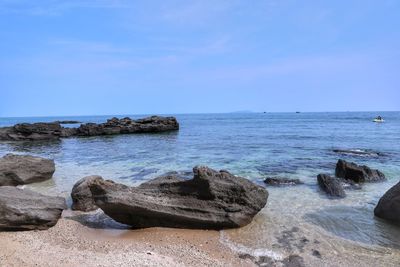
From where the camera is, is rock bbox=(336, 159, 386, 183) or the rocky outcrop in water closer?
rock bbox=(336, 159, 386, 183)

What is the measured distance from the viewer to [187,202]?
10602 millimetres

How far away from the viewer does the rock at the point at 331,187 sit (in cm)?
1432

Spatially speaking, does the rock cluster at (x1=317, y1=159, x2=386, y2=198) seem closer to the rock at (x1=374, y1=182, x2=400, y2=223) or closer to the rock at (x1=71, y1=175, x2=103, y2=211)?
the rock at (x1=374, y1=182, x2=400, y2=223)

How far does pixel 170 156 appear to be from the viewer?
1081 inches

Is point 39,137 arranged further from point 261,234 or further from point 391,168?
point 261,234

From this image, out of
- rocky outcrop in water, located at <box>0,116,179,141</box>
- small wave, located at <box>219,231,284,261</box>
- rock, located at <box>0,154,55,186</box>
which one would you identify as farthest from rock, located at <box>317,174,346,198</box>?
rocky outcrop in water, located at <box>0,116,179,141</box>

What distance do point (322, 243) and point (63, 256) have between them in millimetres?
5830

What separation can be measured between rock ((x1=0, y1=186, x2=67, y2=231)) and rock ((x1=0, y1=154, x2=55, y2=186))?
6.20 meters

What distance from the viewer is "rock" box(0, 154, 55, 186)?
16625 mm

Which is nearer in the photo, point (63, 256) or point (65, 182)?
point (63, 256)

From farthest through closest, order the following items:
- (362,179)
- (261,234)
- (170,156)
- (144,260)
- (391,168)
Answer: (170,156) → (391,168) → (362,179) → (261,234) → (144,260)

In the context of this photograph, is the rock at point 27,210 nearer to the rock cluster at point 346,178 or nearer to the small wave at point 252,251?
the small wave at point 252,251

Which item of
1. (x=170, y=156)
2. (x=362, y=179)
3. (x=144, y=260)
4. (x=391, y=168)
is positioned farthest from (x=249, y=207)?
(x=170, y=156)

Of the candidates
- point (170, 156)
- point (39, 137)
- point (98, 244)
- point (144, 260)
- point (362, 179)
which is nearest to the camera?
point (144, 260)
